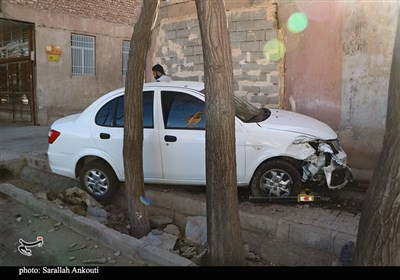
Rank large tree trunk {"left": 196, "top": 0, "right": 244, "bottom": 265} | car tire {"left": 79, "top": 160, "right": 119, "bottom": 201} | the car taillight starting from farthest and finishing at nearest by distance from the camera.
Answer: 1. the car taillight
2. car tire {"left": 79, "top": 160, "right": 119, "bottom": 201}
3. large tree trunk {"left": 196, "top": 0, "right": 244, "bottom": 265}

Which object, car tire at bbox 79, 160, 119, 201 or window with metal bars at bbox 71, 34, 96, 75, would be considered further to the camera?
window with metal bars at bbox 71, 34, 96, 75

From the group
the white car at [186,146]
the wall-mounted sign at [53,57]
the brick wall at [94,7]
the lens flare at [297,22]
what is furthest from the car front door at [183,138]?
the wall-mounted sign at [53,57]

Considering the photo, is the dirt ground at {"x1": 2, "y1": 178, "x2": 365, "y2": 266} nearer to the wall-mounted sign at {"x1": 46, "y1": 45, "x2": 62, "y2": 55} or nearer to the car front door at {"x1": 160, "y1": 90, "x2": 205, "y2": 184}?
the car front door at {"x1": 160, "y1": 90, "x2": 205, "y2": 184}

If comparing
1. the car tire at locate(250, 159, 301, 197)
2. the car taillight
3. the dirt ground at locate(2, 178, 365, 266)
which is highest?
the car taillight

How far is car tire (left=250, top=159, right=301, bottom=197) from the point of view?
4.56 m

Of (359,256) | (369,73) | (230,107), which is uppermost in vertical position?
(369,73)

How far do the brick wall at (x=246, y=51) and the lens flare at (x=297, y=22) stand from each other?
305 mm

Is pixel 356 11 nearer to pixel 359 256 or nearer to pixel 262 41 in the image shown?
pixel 262 41

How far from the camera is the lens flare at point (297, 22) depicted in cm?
671

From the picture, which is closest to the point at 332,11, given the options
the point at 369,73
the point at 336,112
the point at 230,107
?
the point at 369,73

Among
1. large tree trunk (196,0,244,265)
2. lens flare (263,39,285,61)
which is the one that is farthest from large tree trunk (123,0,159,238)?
lens flare (263,39,285,61)

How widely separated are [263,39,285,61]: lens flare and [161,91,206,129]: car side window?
292cm

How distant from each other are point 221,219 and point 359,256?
1109mm

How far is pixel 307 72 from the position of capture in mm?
6742
